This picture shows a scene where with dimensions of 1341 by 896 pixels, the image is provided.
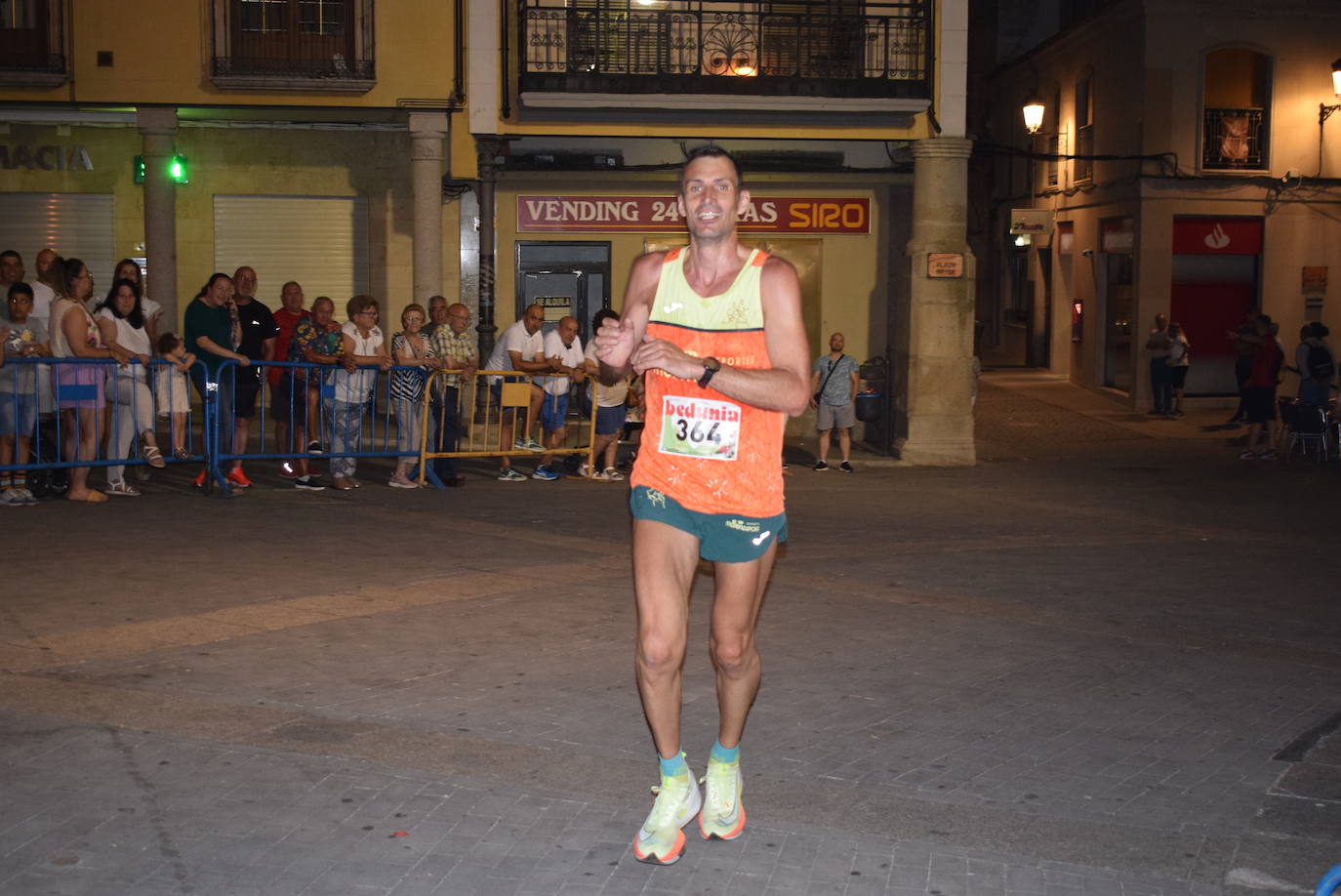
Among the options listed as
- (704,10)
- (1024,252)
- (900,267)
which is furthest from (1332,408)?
(1024,252)

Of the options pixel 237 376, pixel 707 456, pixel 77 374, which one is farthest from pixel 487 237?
pixel 707 456

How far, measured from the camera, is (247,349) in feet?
45.3

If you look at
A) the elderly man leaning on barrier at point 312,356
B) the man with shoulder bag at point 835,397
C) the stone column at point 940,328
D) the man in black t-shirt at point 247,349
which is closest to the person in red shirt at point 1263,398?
the stone column at point 940,328

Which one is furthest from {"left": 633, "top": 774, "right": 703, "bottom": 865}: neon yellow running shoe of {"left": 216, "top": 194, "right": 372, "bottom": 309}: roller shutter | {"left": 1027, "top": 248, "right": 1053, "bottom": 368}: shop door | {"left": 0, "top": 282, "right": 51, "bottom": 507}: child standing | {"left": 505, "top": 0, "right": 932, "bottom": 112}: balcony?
{"left": 1027, "top": 248, "right": 1053, "bottom": 368}: shop door

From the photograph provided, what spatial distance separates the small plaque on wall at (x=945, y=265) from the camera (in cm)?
1712

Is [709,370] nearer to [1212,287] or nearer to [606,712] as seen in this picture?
[606,712]

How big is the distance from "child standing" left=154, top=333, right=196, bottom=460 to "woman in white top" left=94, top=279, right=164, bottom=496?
110 millimetres

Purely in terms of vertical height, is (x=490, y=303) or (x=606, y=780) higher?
(x=490, y=303)

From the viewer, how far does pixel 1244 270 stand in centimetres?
2616

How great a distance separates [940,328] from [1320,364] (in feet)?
14.3

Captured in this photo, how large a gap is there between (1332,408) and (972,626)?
1060 centimetres

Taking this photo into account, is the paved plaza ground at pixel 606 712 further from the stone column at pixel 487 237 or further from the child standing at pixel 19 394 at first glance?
the stone column at pixel 487 237

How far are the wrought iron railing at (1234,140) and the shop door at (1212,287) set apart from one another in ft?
3.06

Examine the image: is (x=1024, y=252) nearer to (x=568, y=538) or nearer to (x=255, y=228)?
(x=255, y=228)
